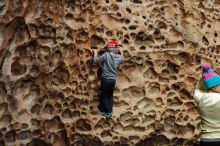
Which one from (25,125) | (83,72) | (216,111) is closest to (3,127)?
(25,125)

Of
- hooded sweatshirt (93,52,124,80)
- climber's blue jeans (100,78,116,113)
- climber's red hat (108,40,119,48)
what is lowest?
climber's blue jeans (100,78,116,113)

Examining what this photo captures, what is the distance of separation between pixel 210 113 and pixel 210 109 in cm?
3

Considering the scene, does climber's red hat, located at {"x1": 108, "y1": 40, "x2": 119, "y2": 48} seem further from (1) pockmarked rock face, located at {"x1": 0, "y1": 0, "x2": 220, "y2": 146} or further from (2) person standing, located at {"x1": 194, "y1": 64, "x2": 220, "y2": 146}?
(2) person standing, located at {"x1": 194, "y1": 64, "x2": 220, "y2": 146}

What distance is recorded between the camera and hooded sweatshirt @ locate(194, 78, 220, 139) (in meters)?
2.79

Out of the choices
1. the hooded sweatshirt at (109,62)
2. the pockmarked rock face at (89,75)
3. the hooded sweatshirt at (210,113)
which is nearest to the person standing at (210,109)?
the hooded sweatshirt at (210,113)

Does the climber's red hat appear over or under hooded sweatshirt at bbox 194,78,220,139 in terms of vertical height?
over

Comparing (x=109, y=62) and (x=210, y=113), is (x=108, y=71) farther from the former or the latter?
(x=210, y=113)

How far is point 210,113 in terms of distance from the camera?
2.83 m

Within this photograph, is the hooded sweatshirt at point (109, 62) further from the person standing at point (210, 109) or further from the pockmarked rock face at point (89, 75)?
the person standing at point (210, 109)

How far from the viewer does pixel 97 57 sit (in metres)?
4.44

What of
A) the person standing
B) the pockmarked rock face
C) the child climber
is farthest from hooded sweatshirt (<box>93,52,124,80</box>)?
the person standing

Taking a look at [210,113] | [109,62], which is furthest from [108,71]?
[210,113]

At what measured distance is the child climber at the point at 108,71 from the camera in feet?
14.3

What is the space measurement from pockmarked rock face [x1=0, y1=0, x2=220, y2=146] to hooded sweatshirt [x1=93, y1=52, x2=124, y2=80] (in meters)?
0.12
